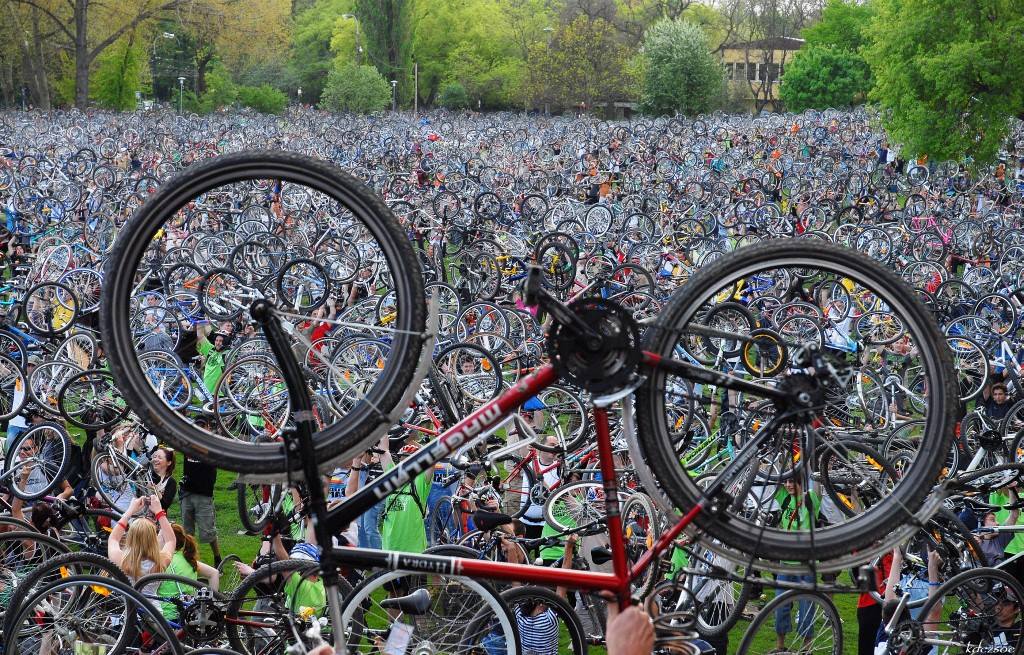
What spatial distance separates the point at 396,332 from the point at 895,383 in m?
6.73

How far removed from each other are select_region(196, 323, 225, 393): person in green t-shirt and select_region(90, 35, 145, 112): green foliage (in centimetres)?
5478

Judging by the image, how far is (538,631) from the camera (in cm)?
621

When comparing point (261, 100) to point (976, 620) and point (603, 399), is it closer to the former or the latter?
point (976, 620)

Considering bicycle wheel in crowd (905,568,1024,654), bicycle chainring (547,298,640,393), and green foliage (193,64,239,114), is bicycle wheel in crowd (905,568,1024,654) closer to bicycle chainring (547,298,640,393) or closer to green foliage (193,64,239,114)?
bicycle chainring (547,298,640,393)

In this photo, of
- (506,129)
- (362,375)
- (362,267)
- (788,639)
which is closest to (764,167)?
(506,129)

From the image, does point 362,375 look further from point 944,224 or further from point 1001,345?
point 944,224

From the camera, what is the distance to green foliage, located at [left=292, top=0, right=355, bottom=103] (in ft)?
268

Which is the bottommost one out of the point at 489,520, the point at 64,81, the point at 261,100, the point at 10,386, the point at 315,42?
the point at 489,520

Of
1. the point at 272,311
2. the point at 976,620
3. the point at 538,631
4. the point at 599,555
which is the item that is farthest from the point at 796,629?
the point at 272,311

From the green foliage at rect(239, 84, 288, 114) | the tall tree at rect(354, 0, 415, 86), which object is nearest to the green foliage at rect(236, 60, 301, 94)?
the tall tree at rect(354, 0, 415, 86)

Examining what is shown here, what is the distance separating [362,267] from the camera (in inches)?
471

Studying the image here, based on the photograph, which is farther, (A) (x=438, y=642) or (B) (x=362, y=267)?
(B) (x=362, y=267)

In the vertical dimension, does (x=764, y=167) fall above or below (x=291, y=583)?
above

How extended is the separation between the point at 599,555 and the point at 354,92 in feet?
179
